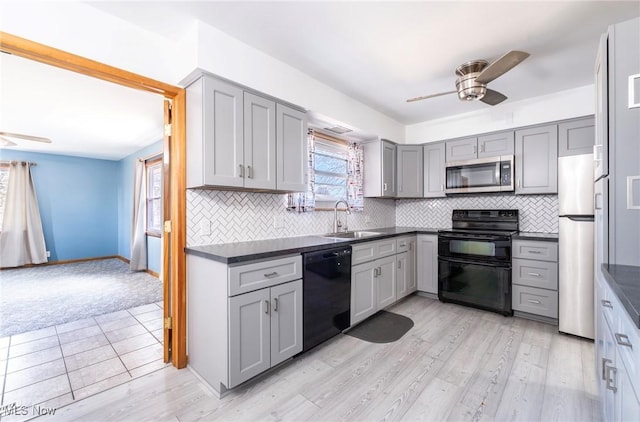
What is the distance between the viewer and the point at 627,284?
3.62ft

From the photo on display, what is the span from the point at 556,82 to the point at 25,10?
14.2 ft

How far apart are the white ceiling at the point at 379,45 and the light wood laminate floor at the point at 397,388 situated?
99.5 inches

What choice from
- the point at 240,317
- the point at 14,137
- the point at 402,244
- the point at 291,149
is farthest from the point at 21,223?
the point at 402,244

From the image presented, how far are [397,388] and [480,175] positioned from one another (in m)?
2.78

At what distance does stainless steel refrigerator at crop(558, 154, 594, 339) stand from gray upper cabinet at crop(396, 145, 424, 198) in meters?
1.67

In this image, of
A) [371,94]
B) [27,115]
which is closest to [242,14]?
[371,94]

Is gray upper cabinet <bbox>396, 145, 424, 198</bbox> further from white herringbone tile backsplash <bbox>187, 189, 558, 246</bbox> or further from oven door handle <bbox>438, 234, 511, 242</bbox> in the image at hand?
oven door handle <bbox>438, 234, 511, 242</bbox>

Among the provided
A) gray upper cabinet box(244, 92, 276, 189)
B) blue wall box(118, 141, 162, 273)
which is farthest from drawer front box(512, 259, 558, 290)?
blue wall box(118, 141, 162, 273)

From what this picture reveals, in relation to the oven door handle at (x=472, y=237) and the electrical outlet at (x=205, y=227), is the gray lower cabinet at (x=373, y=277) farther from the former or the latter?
the electrical outlet at (x=205, y=227)

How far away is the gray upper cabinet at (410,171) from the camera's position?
4094mm

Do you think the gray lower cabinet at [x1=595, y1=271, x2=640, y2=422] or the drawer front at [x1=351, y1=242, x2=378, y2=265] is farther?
the drawer front at [x1=351, y1=242, x2=378, y2=265]

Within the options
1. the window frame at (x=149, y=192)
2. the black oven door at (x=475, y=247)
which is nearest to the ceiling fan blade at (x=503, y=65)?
the black oven door at (x=475, y=247)

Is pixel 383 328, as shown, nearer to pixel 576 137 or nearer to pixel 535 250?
pixel 535 250

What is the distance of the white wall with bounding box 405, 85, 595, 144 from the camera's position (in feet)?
10.0
